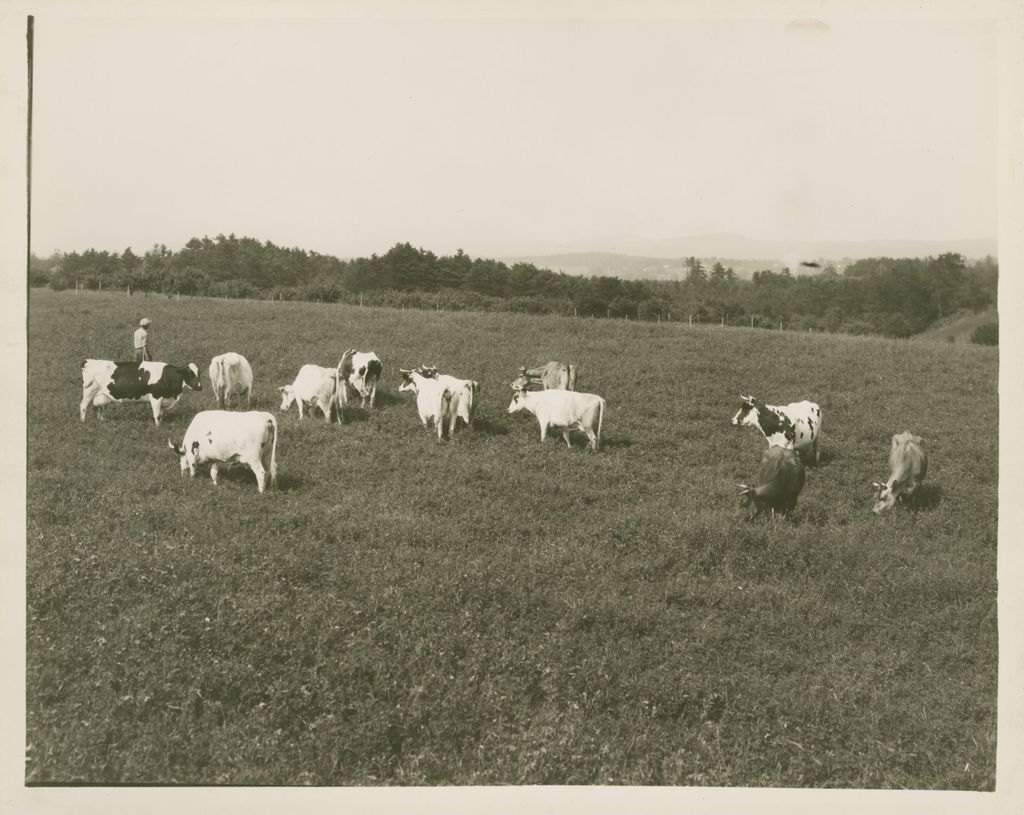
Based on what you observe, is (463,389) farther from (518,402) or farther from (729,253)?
(729,253)

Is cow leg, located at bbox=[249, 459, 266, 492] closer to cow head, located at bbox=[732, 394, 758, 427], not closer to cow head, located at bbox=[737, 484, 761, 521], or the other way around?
cow head, located at bbox=[737, 484, 761, 521]

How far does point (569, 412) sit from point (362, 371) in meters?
3.16

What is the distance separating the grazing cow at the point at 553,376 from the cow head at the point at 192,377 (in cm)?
512

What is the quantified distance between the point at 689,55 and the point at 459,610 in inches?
240

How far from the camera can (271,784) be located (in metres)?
5.50

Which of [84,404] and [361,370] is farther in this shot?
[361,370]

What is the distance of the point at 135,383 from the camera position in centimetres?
845

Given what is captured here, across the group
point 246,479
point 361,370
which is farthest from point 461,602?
point 361,370

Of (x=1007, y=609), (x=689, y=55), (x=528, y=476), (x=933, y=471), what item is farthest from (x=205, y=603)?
(x=933, y=471)

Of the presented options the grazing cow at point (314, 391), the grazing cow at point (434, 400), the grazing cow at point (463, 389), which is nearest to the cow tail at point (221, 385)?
the grazing cow at point (314, 391)

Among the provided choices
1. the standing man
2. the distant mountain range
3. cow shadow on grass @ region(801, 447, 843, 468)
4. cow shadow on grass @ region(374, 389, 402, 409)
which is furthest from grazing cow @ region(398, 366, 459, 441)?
cow shadow on grass @ region(801, 447, 843, 468)

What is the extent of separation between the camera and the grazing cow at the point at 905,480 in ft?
27.6

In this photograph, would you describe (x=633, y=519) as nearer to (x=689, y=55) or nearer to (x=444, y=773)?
(x=444, y=773)

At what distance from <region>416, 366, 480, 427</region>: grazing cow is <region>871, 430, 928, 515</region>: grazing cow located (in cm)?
558
